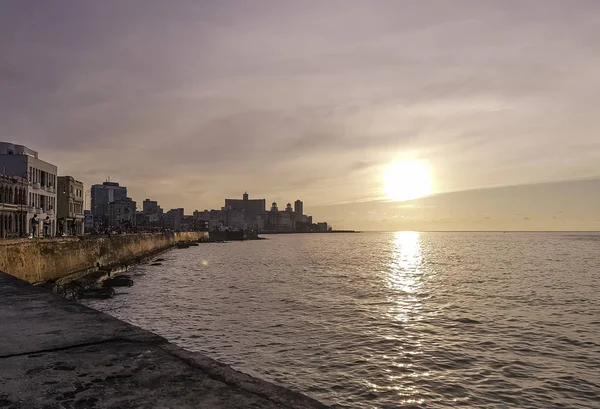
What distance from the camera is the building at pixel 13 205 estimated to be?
57219 mm

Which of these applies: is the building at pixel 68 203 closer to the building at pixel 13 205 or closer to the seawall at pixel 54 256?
the building at pixel 13 205

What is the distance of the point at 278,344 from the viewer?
16859 millimetres

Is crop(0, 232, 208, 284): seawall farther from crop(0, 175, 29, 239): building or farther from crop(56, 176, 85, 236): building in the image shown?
crop(56, 176, 85, 236): building

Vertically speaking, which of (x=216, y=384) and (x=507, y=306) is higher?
(x=216, y=384)

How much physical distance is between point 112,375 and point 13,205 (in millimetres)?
66565

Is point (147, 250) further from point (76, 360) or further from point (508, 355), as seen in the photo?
point (76, 360)

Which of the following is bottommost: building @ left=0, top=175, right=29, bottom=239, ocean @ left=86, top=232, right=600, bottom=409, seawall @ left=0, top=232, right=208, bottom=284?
ocean @ left=86, top=232, right=600, bottom=409

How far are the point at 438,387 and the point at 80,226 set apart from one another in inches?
3791

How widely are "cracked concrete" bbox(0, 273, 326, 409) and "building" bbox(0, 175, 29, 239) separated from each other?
5959 centimetres

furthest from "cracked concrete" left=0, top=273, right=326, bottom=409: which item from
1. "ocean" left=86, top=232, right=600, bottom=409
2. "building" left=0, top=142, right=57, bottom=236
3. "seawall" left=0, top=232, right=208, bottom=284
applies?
"building" left=0, top=142, right=57, bottom=236

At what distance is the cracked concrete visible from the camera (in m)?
3.93

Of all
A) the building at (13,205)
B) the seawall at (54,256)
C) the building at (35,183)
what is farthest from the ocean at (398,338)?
the building at (35,183)

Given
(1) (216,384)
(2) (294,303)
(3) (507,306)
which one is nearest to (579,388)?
(1) (216,384)

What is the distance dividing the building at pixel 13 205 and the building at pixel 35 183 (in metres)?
0.84
